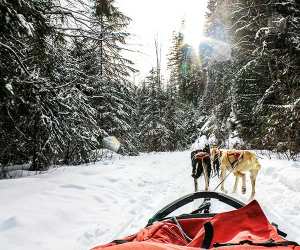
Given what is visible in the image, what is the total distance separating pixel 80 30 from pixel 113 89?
17.2 metres

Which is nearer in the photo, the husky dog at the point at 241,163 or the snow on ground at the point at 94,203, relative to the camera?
the snow on ground at the point at 94,203

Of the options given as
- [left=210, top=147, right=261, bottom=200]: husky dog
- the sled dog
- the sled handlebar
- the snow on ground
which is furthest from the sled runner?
the sled dog

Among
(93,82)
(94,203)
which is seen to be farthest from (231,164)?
(93,82)

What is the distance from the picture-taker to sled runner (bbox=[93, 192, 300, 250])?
1.84 metres

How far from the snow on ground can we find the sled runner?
2878mm

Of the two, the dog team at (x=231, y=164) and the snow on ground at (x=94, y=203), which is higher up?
the dog team at (x=231, y=164)

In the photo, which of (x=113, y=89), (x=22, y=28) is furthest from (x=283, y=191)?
(x=113, y=89)

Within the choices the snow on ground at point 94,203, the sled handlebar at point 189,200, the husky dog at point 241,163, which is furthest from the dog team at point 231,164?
the sled handlebar at point 189,200

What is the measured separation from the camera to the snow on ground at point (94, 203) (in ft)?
18.1

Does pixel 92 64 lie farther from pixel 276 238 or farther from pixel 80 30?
pixel 276 238

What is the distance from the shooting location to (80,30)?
9133 millimetres

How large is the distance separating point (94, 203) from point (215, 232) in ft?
19.7

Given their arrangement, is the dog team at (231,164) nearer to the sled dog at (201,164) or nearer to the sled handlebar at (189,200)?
the sled dog at (201,164)

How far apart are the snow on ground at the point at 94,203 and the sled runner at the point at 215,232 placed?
9.44ft
